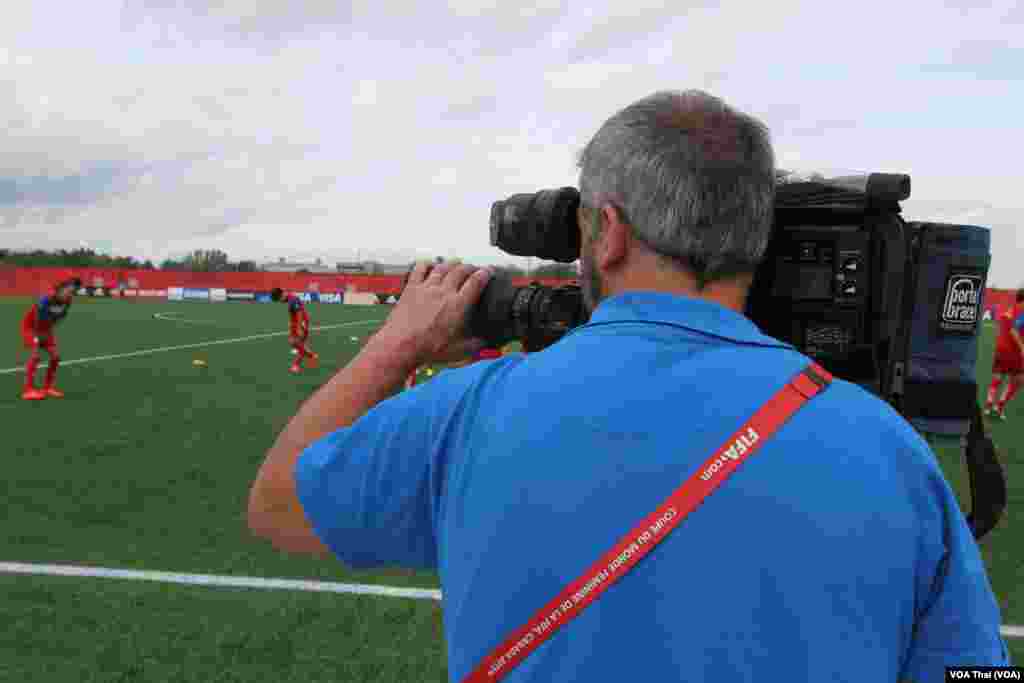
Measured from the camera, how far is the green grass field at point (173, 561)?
12.7 feet

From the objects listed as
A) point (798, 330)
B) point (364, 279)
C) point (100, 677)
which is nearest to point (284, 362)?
point (100, 677)

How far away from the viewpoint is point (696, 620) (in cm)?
103

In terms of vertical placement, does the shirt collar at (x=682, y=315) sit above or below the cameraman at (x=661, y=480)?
above

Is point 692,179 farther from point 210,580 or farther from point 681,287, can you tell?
point 210,580

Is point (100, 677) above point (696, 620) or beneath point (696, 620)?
beneath

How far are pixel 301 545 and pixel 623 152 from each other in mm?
725

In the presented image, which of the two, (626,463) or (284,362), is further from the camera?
(284,362)

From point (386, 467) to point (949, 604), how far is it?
77cm

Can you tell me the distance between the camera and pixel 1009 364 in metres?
12.2

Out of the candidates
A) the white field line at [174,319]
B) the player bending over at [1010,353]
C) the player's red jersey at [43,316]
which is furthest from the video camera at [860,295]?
the white field line at [174,319]

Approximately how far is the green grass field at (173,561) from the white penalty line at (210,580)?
8 centimetres

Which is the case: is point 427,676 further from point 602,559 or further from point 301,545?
point 602,559

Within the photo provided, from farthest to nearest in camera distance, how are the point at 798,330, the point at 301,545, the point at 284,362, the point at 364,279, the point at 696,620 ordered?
the point at 364,279 → the point at 284,362 → the point at 798,330 → the point at 301,545 → the point at 696,620

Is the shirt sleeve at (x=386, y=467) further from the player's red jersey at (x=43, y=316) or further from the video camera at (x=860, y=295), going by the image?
the player's red jersey at (x=43, y=316)
